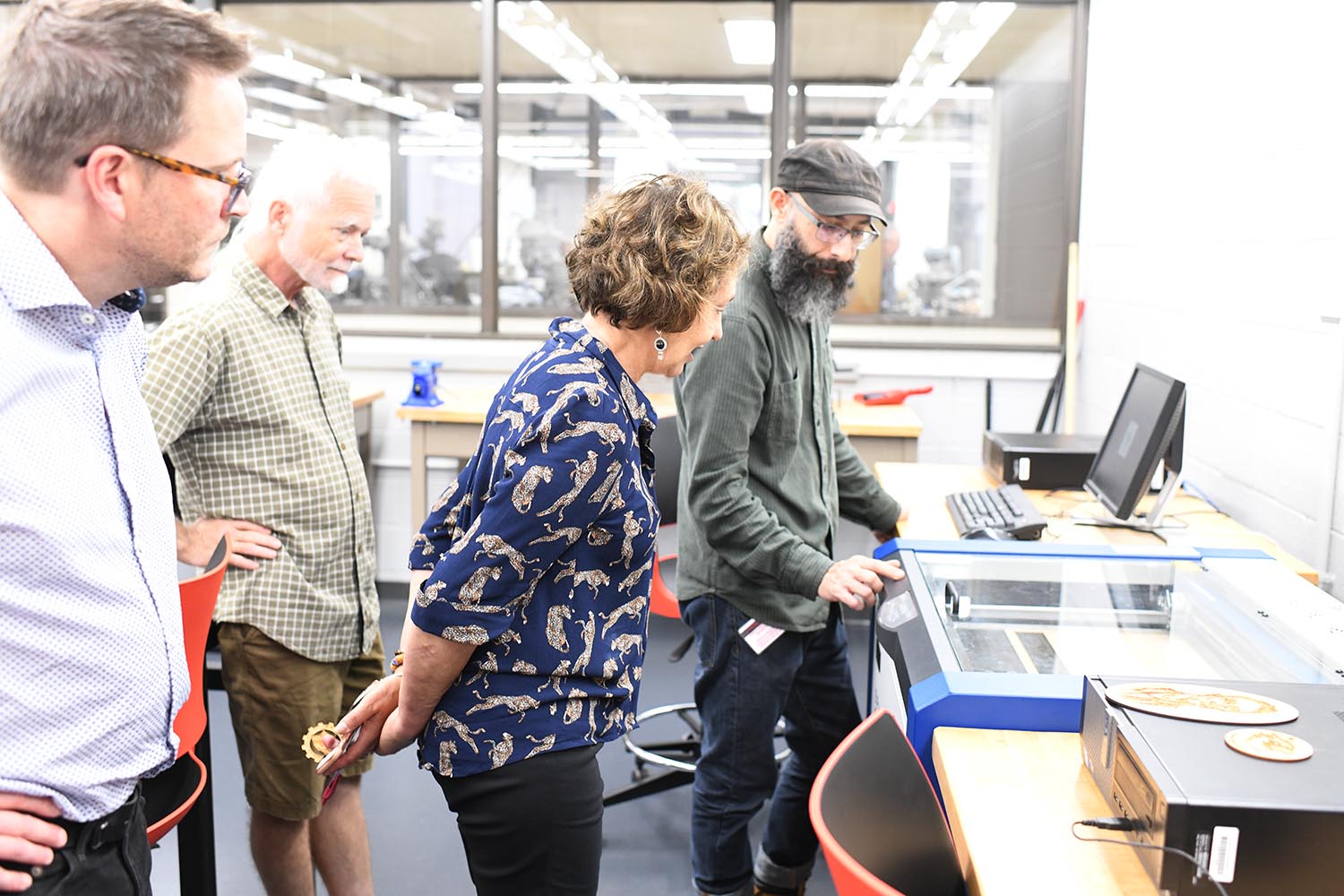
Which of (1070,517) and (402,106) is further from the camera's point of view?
(402,106)

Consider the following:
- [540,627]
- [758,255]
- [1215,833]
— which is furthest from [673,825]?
[1215,833]

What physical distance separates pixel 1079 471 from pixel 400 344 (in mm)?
3019

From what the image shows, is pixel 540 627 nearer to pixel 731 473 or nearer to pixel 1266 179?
pixel 731 473

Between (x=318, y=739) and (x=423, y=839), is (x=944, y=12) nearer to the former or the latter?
(x=423, y=839)

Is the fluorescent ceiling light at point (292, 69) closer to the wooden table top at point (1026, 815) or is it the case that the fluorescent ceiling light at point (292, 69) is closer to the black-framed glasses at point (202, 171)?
the black-framed glasses at point (202, 171)

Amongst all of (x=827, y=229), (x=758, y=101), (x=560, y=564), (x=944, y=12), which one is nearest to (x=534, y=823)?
(x=560, y=564)

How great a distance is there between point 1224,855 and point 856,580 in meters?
0.94

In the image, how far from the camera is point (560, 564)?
1.33 m

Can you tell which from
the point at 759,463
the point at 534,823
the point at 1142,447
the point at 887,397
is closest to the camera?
the point at 534,823

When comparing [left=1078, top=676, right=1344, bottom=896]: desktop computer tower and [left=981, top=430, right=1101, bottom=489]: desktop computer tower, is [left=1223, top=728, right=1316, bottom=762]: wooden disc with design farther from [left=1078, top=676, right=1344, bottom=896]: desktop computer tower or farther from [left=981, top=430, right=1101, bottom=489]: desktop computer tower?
[left=981, top=430, right=1101, bottom=489]: desktop computer tower

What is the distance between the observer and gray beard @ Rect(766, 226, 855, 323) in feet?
6.80

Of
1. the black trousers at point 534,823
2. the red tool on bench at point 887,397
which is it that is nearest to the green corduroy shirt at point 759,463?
the black trousers at point 534,823

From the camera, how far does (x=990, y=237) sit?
4.94m

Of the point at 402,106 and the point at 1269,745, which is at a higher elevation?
the point at 402,106
